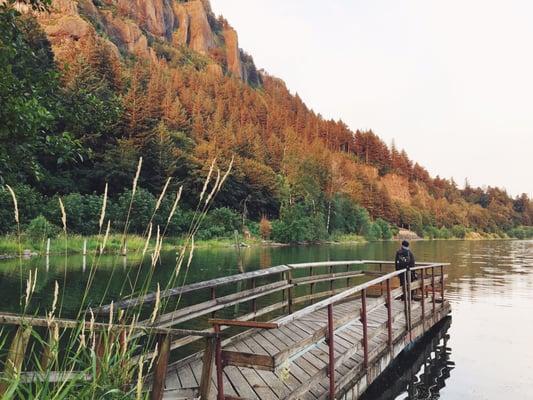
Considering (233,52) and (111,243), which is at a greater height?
(233,52)

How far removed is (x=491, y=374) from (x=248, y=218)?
5260 cm

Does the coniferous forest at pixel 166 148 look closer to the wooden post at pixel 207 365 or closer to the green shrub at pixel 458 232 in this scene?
the green shrub at pixel 458 232

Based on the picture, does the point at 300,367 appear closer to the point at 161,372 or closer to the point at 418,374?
the point at 161,372

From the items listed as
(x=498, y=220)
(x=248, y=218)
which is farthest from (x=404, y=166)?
(x=248, y=218)

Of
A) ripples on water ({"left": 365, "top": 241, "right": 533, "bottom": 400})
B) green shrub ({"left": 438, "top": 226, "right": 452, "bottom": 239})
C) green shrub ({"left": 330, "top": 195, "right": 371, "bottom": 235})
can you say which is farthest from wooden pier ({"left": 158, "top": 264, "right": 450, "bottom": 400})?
green shrub ({"left": 438, "top": 226, "right": 452, "bottom": 239})

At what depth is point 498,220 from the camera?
130 m

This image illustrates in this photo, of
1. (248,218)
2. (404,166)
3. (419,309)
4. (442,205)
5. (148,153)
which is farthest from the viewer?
(404,166)

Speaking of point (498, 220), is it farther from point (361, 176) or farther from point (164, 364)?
point (164, 364)

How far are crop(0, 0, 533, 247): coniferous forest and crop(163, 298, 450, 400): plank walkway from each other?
9.50ft

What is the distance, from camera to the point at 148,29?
125m

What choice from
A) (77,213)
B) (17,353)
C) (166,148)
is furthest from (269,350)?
(166,148)

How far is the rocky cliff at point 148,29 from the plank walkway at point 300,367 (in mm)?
67695

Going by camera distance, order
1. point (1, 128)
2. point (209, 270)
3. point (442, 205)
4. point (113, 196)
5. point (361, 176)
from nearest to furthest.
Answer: point (1, 128)
point (209, 270)
point (113, 196)
point (361, 176)
point (442, 205)

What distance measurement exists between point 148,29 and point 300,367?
438 feet
